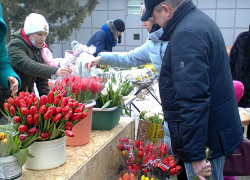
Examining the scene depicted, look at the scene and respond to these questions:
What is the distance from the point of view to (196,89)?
126 cm

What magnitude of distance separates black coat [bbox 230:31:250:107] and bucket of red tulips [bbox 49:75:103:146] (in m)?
2.03

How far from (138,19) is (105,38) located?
8096mm

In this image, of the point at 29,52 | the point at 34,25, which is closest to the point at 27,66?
the point at 29,52

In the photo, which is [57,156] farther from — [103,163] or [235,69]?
[235,69]

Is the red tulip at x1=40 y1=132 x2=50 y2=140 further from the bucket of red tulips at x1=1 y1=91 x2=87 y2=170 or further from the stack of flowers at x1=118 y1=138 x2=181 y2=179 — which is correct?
the stack of flowers at x1=118 y1=138 x2=181 y2=179

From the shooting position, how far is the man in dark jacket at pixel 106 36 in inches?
190

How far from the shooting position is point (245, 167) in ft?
6.56

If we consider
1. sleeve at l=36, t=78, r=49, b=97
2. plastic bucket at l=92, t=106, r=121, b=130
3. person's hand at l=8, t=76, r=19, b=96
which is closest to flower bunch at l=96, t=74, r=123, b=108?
plastic bucket at l=92, t=106, r=121, b=130

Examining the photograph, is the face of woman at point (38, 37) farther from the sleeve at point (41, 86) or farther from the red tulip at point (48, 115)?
the red tulip at point (48, 115)

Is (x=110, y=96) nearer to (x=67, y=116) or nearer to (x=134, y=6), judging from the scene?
(x=67, y=116)

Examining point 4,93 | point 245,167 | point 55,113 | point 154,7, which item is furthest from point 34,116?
point 245,167

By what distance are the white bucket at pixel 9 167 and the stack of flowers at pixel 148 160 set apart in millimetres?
693

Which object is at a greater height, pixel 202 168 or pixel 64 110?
pixel 64 110

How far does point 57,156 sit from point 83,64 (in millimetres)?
892
